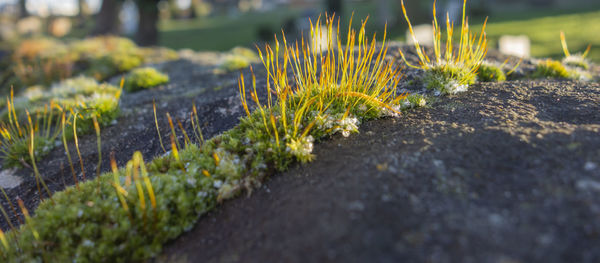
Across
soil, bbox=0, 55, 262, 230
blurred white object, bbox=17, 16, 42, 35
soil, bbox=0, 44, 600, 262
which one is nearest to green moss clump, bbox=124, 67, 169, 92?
soil, bbox=0, 55, 262, 230

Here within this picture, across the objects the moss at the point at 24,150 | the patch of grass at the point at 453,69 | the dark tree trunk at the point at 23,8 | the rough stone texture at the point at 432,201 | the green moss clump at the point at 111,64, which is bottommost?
A: the moss at the point at 24,150

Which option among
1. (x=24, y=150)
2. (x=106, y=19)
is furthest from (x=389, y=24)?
(x=24, y=150)

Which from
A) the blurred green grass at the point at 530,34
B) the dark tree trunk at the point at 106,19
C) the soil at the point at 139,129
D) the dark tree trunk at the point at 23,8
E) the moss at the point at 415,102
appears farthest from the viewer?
the dark tree trunk at the point at 23,8

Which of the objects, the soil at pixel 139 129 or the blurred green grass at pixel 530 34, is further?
the blurred green grass at pixel 530 34

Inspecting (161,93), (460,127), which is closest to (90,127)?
(161,93)

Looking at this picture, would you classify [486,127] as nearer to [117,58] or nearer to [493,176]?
[493,176]

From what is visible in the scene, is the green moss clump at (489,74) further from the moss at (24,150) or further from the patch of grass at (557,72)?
the moss at (24,150)

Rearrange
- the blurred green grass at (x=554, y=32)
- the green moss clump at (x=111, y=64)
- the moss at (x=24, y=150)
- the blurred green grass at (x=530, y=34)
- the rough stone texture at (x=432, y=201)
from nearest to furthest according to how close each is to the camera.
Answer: the rough stone texture at (x=432, y=201) < the moss at (x=24, y=150) < the green moss clump at (x=111, y=64) < the blurred green grass at (x=554, y=32) < the blurred green grass at (x=530, y=34)

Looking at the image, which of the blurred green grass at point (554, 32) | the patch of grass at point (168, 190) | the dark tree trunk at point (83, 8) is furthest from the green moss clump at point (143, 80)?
the dark tree trunk at point (83, 8)

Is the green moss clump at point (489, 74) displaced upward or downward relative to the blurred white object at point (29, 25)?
downward
